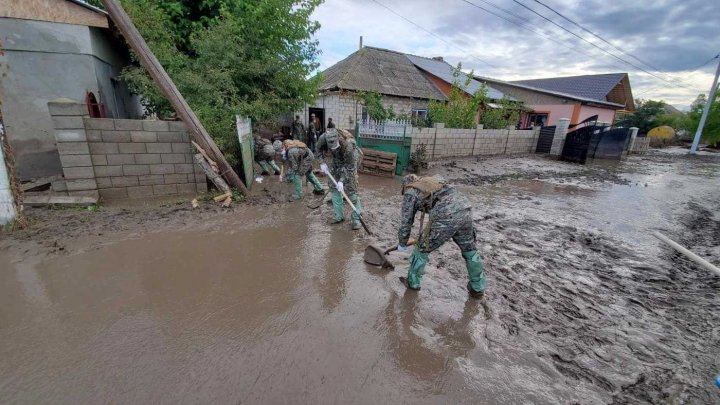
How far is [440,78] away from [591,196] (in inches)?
468

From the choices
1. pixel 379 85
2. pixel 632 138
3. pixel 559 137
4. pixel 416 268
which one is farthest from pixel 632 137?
pixel 416 268

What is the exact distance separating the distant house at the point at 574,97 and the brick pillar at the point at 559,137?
3.77 m

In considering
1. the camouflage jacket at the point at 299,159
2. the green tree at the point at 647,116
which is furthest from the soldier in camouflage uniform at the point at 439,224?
the green tree at the point at 647,116

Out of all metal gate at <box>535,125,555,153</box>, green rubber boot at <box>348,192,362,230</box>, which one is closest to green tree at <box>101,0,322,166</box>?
green rubber boot at <box>348,192,362,230</box>

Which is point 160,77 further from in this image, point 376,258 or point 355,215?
point 376,258

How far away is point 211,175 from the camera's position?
553cm

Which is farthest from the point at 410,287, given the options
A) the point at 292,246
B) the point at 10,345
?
the point at 10,345

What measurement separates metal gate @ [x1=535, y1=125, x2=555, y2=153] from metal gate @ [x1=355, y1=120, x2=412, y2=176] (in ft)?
30.9

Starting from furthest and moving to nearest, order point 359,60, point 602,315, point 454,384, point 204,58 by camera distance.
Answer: point 359,60 < point 204,58 < point 602,315 < point 454,384

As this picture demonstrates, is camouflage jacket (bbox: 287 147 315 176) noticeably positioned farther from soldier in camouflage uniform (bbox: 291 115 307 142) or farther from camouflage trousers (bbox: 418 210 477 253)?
soldier in camouflage uniform (bbox: 291 115 307 142)

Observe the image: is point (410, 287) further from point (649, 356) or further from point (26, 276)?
point (26, 276)

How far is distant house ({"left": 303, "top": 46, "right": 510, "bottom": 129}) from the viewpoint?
13312 mm

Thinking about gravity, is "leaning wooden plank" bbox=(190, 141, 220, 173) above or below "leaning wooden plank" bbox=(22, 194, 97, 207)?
above

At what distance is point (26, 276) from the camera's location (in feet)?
10.3
